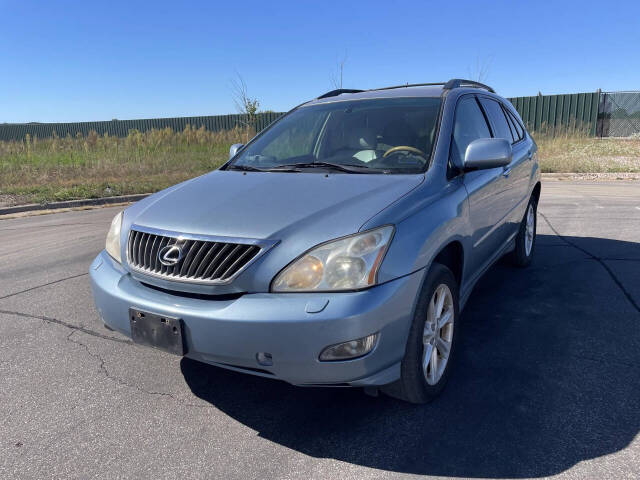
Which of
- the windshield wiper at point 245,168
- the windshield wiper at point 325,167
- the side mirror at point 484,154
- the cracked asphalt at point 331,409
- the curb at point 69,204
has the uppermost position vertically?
the side mirror at point 484,154

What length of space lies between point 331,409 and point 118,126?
122 feet

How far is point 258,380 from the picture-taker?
309cm

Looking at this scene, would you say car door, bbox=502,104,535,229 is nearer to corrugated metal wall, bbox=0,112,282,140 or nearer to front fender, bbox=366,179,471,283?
front fender, bbox=366,179,471,283

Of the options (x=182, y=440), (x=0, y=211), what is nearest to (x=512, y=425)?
(x=182, y=440)

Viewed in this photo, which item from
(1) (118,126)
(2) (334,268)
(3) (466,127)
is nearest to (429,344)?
(2) (334,268)

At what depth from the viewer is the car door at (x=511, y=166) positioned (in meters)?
4.26

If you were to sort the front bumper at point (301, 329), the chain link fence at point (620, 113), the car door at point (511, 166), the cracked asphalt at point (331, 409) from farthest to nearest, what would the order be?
1. the chain link fence at point (620, 113)
2. the car door at point (511, 166)
3. the cracked asphalt at point (331, 409)
4. the front bumper at point (301, 329)

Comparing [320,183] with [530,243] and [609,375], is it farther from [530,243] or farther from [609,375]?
[530,243]

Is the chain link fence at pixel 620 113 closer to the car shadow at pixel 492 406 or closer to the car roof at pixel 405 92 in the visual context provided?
the car roof at pixel 405 92

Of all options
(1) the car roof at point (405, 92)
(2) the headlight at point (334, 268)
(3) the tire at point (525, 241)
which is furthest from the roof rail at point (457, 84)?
(2) the headlight at point (334, 268)

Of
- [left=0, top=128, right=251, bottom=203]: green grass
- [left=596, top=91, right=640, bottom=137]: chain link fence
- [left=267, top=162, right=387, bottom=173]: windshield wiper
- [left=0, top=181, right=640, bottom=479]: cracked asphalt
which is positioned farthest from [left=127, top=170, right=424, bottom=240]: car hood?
[left=596, top=91, right=640, bottom=137]: chain link fence

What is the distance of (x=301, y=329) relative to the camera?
7.09ft

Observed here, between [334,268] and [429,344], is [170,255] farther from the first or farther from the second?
[429,344]

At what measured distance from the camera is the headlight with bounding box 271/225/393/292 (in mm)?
2246
